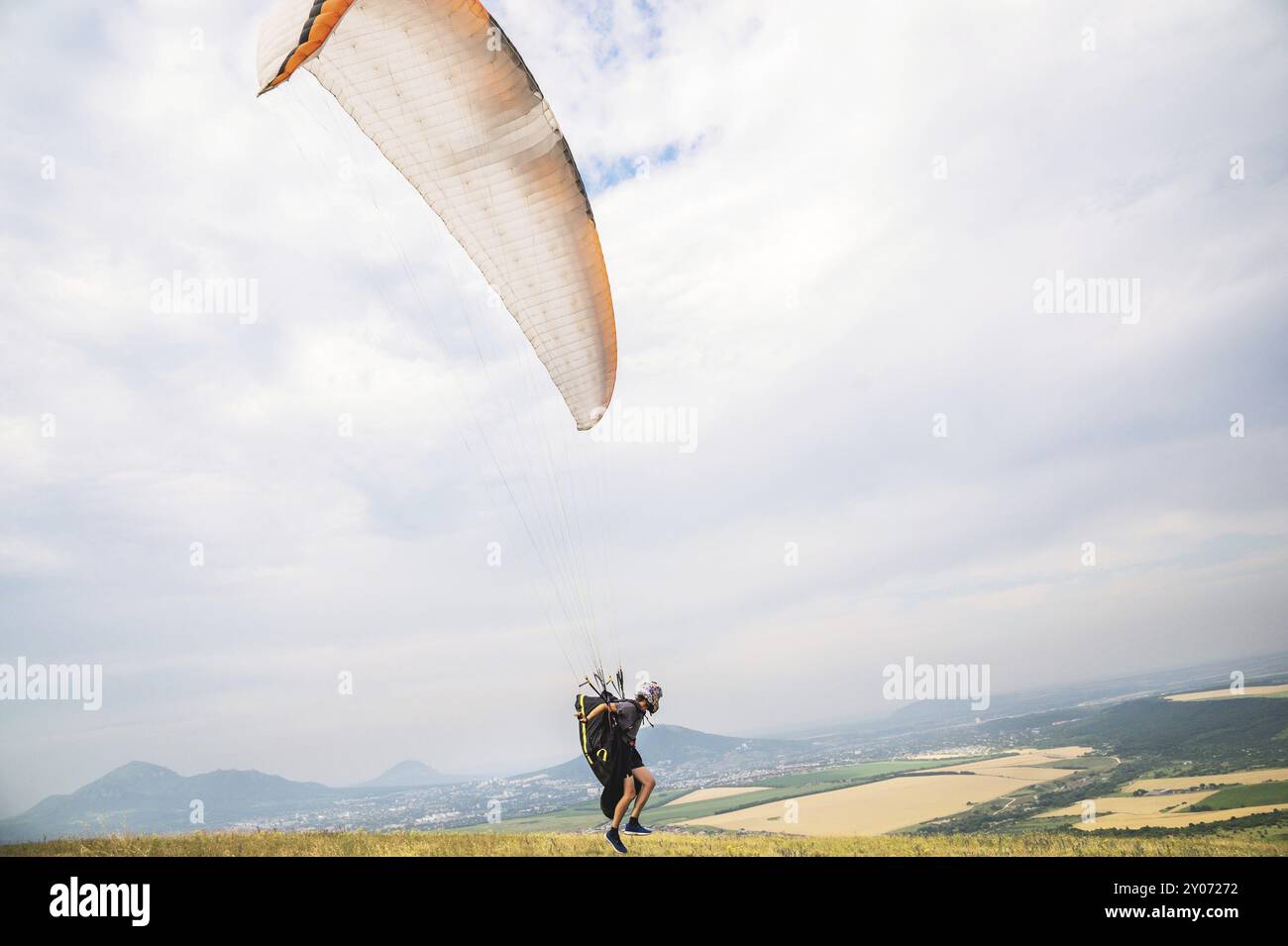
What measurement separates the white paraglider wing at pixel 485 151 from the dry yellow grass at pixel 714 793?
135 feet

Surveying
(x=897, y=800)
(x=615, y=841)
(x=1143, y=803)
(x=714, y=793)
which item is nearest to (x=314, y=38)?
(x=615, y=841)

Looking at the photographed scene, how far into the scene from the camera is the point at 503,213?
10367mm

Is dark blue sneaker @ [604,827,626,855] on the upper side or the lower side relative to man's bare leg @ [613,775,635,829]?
lower

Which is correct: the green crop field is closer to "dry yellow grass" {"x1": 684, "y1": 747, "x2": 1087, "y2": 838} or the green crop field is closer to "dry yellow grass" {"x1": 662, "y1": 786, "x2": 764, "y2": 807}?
"dry yellow grass" {"x1": 684, "y1": 747, "x2": 1087, "y2": 838}

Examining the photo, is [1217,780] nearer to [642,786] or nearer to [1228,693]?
[642,786]

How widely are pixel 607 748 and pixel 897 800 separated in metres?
35.2

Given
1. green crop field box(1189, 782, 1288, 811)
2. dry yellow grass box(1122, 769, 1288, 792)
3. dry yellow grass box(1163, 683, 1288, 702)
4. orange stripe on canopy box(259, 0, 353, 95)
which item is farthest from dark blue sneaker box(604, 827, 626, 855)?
dry yellow grass box(1163, 683, 1288, 702)

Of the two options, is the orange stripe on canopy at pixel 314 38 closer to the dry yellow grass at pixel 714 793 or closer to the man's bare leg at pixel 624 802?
the man's bare leg at pixel 624 802

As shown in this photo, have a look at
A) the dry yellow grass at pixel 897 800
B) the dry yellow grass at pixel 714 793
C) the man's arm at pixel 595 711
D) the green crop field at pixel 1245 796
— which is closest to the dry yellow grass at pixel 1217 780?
the green crop field at pixel 1245 796

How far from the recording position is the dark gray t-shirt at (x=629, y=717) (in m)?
9.18

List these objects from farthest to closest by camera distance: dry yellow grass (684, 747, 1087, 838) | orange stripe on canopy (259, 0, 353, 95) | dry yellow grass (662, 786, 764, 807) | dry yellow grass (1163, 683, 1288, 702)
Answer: dry yellow grass (1163, 683, 1288, 702) < dry yellow grass (662, 786, 764, 807) < dry yellow grass (684, 747, 1087, 838) < orange stripe on canopy (259, 0, 353, 95)

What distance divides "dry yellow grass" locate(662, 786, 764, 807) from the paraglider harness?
3917cm

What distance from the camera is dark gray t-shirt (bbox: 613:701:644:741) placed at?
30.1 ft
